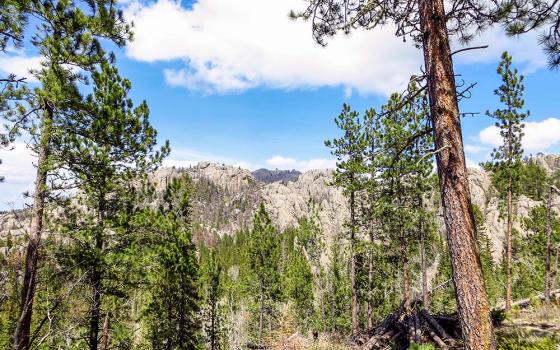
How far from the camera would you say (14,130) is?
8508mm

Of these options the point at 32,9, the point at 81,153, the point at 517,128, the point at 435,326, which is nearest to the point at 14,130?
the point at 81,153

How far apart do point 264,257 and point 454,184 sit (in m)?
26.8

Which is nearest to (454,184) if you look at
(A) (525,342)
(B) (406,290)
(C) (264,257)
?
(A) (525,342)

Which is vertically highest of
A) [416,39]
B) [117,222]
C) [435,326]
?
[416,39]

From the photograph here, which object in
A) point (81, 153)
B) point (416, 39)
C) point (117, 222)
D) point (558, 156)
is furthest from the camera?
point (558, 156)

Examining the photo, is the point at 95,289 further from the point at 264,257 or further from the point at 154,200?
the point at 264,257

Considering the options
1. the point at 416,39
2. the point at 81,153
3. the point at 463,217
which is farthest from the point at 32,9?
the point at 463,217

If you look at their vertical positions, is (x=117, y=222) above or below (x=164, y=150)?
below

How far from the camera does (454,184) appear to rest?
4.70 metres

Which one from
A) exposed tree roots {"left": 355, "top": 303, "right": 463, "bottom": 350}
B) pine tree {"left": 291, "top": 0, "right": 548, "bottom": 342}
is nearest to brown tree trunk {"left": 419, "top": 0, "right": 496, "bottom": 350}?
A: pine tree {"left": 291, "top": 0, "right": 548, "bottom": 342}

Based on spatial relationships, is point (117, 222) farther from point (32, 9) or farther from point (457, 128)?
point (457, 128)

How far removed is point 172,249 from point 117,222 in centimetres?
622

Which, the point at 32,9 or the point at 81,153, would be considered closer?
the point at 32,9

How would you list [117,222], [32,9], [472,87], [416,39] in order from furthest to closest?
1. [117,222]
2. [32,9]
3. [416,39]
4. [472,87]
